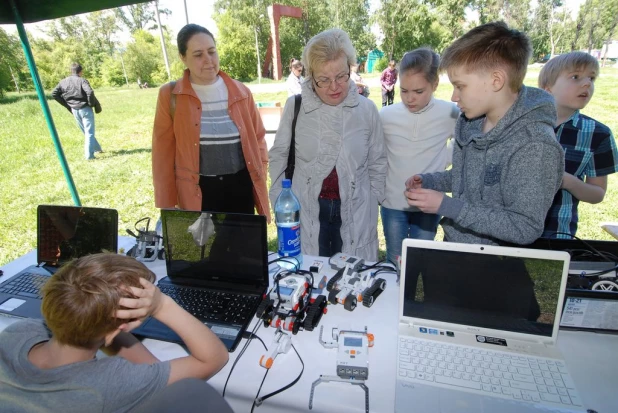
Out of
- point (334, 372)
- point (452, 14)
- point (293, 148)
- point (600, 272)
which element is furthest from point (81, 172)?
point (452, 14)

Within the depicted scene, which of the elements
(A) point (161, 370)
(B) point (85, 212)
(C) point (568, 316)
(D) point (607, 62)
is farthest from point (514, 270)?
(D) point (607, 62)

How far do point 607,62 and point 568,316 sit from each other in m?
32.9

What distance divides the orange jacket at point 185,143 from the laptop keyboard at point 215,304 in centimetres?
98

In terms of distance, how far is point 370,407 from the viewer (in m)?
0.94

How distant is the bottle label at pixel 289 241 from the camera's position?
5.51 feet

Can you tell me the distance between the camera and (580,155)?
5.95 feet

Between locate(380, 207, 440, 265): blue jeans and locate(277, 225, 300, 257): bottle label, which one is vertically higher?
locate(277, 225, 300, 257): bottle label

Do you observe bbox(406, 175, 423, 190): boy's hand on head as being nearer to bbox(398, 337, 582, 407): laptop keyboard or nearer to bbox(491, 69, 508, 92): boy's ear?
bbox(491, 69, 508, 92): boy's ear

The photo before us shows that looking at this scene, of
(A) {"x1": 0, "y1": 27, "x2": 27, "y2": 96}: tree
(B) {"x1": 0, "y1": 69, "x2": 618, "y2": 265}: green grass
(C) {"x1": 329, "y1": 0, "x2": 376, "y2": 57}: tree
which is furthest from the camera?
(C) {"x1": 329, "y1": 0, "x2": 376, "y2": 57}: tree

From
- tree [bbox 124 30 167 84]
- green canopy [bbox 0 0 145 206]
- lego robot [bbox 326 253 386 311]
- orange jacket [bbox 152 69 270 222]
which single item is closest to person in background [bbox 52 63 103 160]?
green canopy [bbox 0 0 145 206]

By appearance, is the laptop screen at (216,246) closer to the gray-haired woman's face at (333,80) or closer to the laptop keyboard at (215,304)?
the laptop keyboard at (215,304)

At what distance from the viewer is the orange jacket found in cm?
229

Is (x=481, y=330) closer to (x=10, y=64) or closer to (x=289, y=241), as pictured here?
(x=289, y=241)

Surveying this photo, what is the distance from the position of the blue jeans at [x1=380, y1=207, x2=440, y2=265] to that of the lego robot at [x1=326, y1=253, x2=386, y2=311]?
0.68 m
